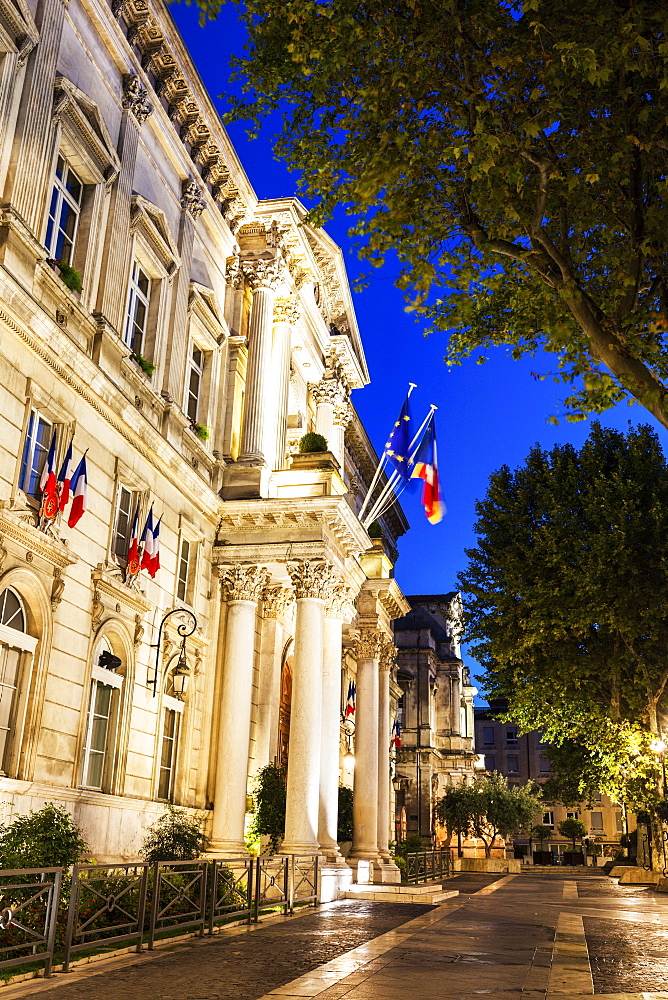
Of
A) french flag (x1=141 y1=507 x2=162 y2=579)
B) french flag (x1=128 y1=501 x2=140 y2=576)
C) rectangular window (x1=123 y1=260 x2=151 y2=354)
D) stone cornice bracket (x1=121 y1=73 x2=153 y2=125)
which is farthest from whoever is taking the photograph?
rectangular window (x1=123 y1=260 x2=151 y2=354)

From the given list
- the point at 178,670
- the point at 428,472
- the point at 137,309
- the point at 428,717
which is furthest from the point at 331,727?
the point at 428,717

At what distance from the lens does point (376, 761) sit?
99.8 feet

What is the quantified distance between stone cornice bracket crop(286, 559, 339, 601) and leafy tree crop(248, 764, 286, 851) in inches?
187

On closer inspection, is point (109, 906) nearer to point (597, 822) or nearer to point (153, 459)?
point (153, 459)

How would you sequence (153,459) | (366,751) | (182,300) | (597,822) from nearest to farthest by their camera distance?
1. (153,459)
2. (182,300)
3. (366,751)
4. (597,822)

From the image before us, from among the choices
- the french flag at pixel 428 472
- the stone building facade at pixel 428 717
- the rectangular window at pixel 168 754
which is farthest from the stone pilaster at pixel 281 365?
the stone building facade at pixel 428 717

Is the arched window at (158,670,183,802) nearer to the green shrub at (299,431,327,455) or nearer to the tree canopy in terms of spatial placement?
the green shrub at (299,431,327,455)

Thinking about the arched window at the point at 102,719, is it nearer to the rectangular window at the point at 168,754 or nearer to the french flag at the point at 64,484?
the rectangular window at the point at 168,754

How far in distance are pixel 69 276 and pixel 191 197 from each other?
744 centimetres

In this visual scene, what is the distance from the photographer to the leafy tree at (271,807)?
23.0 metres

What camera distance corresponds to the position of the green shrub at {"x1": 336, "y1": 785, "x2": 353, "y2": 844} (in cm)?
3025

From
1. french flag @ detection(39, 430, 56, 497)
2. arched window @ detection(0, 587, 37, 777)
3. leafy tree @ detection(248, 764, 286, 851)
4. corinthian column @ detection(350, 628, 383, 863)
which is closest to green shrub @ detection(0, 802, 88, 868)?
arched window @ detection(0, 587, 37, 777)

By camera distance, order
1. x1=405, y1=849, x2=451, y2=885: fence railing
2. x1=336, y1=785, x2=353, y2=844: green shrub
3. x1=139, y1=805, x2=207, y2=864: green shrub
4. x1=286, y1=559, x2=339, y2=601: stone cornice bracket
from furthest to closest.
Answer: x1=405, y1=849, x2=451, y2=885: fence railing → x1=336, y1=785, x2=353, y2=844: green shrub → x1=286, y1=559, x2=339, y2=601: stone cornice bracket → x1=139, y1=805, x2=207, y2=864: green shrub

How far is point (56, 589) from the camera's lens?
1570 cm
